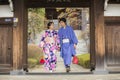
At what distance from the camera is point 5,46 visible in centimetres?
1784

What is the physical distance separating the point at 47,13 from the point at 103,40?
17.2m

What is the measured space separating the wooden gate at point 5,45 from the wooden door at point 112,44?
162 inches

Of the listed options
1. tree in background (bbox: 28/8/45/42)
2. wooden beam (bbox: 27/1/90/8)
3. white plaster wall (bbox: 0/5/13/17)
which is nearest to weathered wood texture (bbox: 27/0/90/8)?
wooden beam (bbox: 27/1/90/8)

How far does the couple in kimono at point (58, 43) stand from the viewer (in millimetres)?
16484

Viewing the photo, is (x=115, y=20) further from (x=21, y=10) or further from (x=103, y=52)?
(x=21, y=10)

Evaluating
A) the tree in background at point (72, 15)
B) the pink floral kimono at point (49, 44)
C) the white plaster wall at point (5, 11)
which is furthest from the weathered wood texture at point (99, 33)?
the tree in background at point (72, 15)

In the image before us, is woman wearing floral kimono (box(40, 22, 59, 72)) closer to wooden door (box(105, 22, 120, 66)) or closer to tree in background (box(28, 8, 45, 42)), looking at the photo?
wooden door (box(105, 22, 120, 66))

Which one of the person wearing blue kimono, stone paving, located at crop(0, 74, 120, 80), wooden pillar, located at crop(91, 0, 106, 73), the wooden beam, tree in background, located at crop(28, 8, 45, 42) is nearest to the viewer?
stone paving, located at crop(0, 74, 120, 80)

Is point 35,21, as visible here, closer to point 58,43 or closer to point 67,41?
point 67,41

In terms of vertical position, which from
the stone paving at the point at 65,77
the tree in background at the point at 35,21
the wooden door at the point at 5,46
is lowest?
the stone paving at the point at 65,77

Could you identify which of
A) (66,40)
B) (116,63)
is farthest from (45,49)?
(116,63)

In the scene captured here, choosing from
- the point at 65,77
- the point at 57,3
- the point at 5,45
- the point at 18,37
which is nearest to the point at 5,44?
the point at 5,45

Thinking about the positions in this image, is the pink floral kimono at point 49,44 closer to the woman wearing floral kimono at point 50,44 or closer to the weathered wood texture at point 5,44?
the woman wearing floral kimono at point 50,44

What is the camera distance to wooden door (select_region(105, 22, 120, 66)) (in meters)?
17.8
